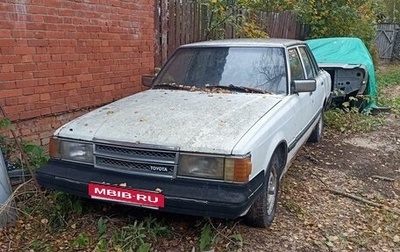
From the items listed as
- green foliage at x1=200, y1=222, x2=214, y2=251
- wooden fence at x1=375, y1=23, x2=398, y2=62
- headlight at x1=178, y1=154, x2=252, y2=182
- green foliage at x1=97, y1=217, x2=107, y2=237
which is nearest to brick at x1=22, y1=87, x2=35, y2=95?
green foliage at x1=97, y1=217, x2=107, y2=237

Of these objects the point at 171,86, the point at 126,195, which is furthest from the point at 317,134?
the point at 126,195

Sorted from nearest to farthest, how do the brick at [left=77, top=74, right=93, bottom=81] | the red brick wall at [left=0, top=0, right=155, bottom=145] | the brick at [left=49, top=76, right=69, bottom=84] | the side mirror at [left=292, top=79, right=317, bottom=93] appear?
the side mirror at [left=292, top=79, right=317, bottom=93]
the red brick wall at [left=0, top=0, right=155, bottom=145]
the brick at [left=49, top=76, right=69, bottom=84]
the brick at [left=77, top=74, right=93, bottom=81]

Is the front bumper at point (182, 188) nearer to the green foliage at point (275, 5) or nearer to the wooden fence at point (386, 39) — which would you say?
the green foliage at point (275, 5)

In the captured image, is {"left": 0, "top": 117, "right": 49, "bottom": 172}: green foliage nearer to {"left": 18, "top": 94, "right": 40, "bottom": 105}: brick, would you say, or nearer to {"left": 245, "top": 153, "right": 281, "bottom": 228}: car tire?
{"left": 18, "top": 94, "right": 40, "bottom": 105}: brick

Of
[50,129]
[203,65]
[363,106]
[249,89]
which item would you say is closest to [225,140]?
[249,89]

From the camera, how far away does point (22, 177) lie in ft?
12.8

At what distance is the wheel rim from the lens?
137 inches

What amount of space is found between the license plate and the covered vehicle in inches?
229

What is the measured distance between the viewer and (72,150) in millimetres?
3244

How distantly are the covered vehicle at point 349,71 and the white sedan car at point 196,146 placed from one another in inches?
160

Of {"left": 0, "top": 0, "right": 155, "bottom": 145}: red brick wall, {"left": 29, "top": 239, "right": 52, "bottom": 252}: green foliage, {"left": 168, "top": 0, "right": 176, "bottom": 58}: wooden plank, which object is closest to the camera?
{"left": 29, "top": 239, "right": 52, "bottom": 252}: green foliage

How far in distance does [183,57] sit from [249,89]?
40.3 inches

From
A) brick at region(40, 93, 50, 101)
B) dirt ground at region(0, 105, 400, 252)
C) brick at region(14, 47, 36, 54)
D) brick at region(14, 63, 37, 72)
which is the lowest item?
dirt ground at region(0, 105, 400, 252)

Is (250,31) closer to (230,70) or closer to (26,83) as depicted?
(230,70)
